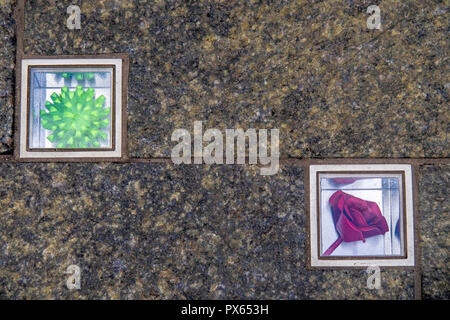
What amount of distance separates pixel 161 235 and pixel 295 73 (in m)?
1.00

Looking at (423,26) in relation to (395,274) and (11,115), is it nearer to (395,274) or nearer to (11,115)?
(395,274)

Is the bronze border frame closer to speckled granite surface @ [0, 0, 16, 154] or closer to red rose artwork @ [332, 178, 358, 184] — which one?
speckled granite surface @ [0, 0, 16, 154]

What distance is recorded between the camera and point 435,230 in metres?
1.50

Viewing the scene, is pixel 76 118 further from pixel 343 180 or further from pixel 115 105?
pixel 343 180

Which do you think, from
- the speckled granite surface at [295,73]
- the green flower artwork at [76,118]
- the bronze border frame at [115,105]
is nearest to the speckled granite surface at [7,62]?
the bronze border frame at [115,105]

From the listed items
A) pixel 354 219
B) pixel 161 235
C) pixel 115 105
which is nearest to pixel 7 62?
pixel 115 105

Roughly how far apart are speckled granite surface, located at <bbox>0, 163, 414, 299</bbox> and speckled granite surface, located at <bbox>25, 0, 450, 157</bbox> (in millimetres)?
208

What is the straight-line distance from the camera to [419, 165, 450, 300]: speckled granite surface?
1489 millimetres

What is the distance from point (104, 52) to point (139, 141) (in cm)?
46

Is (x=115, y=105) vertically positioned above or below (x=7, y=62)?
below

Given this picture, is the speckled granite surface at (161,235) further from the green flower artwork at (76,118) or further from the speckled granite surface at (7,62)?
the speckled granite surface at (7,62)

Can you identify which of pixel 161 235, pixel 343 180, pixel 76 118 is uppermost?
pixel 76 118
